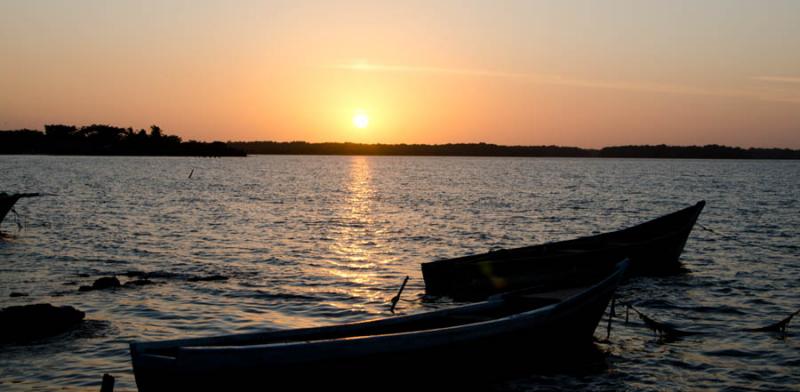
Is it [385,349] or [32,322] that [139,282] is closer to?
[32,322]

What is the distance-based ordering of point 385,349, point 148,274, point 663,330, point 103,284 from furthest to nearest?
point 148,274, point 103,284, point 663,330, point 385,349

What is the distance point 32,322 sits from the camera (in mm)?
13266

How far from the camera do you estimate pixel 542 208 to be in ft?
182

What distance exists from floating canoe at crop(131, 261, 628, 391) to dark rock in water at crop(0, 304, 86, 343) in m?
6.17

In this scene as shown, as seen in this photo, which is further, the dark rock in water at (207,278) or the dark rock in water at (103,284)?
the dark rock in water at (207,278)

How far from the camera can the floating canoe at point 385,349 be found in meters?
8.35

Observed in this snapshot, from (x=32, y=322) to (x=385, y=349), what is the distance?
8.19 meters

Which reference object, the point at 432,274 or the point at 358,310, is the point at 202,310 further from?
the point at 432,274

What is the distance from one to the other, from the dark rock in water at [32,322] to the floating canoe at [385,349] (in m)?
6.17

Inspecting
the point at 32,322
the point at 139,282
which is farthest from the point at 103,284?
the point at 32,322

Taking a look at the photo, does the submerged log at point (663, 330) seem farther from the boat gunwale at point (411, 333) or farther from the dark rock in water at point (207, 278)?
the dark rock in water at point (207, 278)

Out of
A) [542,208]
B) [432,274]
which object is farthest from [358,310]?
[542,208]

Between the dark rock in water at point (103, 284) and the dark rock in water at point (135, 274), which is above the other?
the dark rock in water at point (103, 284)

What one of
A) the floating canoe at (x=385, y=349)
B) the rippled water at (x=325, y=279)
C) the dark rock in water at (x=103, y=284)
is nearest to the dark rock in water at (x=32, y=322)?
the rippled water at (x=325, y=279)
